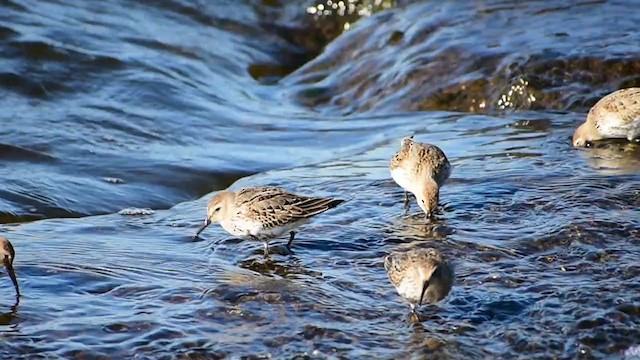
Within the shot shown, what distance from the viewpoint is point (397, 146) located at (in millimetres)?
13617

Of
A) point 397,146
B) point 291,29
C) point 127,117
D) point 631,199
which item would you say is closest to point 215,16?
point 291,29

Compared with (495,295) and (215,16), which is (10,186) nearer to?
(495,295)

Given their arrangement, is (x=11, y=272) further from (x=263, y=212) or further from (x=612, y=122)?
(x=612, y=122)

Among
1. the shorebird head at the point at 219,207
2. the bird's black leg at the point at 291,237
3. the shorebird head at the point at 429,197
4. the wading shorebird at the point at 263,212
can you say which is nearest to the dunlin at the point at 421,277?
the wading shorebird at the point at 263,212

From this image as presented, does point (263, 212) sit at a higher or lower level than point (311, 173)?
higher

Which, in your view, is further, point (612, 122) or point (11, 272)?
point (612, 122)

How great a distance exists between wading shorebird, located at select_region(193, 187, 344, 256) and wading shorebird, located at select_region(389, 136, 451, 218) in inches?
36.5

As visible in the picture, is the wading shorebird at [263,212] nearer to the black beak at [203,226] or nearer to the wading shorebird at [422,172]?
the black beak at [203,226]

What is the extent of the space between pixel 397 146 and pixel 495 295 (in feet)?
17.9

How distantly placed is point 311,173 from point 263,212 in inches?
124

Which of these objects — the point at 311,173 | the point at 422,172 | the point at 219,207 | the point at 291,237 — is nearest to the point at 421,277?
the point at 291,237

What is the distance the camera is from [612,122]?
41.4 ft

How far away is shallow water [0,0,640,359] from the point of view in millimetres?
7863

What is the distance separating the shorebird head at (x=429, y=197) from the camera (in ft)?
Answer: 33.3
